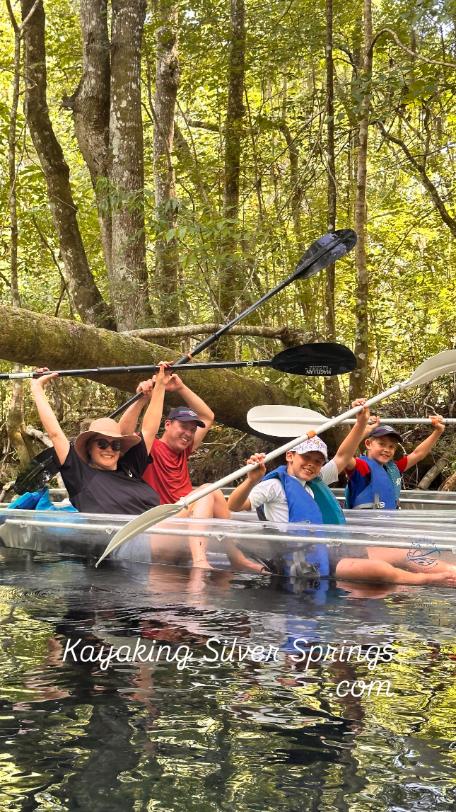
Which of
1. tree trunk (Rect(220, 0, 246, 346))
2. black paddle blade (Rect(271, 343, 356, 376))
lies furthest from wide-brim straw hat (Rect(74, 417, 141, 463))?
tree trunk (Rect(220, 0, 246, 346))

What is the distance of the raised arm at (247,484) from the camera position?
4.96 meters

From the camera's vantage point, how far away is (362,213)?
8055mm

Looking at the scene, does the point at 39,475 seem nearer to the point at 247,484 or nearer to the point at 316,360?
the point at 247,484

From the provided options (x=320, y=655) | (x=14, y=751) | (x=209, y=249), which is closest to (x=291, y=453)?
(x=320, y=655)

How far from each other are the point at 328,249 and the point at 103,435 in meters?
2.05

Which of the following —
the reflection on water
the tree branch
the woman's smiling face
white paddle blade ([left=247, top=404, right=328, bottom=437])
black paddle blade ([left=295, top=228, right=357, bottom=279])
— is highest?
black paddle blade ([left=295, top=228, right=357, bottom=279])

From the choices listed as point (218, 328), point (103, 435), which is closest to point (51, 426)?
point (103, 435)

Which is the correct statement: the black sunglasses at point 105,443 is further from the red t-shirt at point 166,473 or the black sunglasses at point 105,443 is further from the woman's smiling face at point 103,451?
the red t-shirt at point 166,473

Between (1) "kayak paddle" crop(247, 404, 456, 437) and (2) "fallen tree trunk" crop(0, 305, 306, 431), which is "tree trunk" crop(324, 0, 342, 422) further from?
(1) "kayak paddle" crop(247, 404, 456, 437)

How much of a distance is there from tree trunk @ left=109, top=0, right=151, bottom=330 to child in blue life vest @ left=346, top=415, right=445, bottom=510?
9.69 feet

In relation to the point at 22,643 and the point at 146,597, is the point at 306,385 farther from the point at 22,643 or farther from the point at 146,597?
the point at 22,643

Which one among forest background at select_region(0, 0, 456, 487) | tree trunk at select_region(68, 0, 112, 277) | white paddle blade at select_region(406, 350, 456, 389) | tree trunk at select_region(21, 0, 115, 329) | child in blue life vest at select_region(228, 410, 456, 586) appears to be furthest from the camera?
tree trunk at select_region(21, 0, 115, 329)

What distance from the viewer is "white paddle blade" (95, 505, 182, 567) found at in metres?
4.66

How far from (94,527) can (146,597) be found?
2.62 ft
